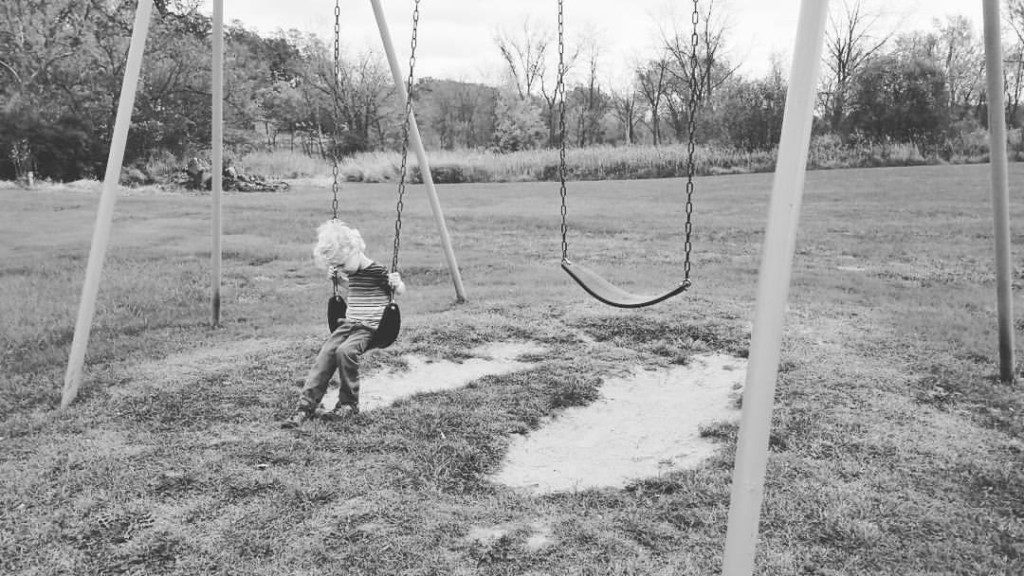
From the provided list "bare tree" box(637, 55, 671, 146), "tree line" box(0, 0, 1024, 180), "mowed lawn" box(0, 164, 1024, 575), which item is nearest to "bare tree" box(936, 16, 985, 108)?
"tree line" box(0, 0, 1024, 180)

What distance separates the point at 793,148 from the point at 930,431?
268 centimetres

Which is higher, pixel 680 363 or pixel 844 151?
pixel 844 151

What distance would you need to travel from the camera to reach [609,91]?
40000 mm

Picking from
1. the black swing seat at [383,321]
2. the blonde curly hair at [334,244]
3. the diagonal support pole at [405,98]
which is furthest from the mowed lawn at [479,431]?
the blonde curly hair at [334,244]

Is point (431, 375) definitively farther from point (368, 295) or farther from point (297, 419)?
point (297, 419)

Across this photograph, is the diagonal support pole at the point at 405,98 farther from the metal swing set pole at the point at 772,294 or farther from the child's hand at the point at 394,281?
the metal swing set pole at the point at 772,294

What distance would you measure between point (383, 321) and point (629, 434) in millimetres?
1589

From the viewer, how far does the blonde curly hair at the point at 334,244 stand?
13.8 feet

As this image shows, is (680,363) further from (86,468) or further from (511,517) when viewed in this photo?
(86,468)

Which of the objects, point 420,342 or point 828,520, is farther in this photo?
point 420,342

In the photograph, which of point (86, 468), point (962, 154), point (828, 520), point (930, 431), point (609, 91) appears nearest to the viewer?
point (828, 520)

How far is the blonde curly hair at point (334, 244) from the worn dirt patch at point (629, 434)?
1.48 metres

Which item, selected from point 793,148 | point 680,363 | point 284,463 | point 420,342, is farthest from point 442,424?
point 793,148

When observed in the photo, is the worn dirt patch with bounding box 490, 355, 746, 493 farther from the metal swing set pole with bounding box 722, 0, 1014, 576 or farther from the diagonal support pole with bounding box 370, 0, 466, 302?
the diagonal support pole with bounding box 370, 0, 466, 302
